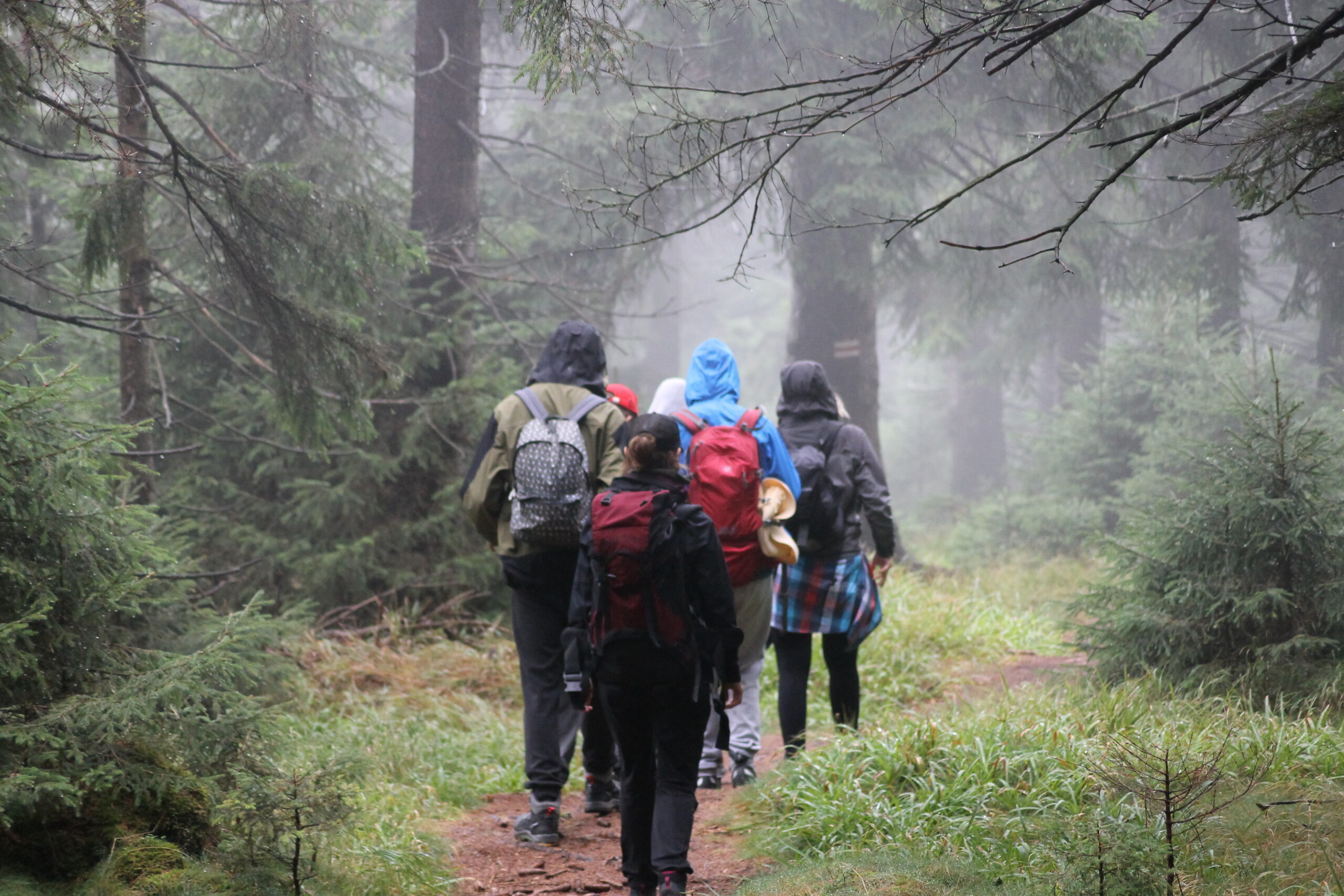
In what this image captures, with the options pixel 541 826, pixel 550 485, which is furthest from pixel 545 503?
pixel 541 826

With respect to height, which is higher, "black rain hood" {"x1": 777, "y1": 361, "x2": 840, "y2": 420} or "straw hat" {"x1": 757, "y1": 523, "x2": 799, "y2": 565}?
"black rain hood" {"x1": 777, "y1": 361, "x2": 840, "y2": 420}

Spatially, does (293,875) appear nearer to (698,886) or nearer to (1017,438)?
(698,886)

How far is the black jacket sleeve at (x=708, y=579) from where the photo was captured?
3.68 meters

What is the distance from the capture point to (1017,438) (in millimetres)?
19797

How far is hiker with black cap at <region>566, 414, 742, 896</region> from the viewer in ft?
11.9

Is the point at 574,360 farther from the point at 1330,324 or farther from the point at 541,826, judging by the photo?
the point at 1330,324

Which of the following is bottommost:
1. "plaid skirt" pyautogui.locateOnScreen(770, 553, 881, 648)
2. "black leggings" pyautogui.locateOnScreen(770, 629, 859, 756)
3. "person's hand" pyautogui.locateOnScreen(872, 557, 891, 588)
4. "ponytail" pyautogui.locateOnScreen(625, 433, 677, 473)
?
"black leggings" pyautogui.locateOnScreen(770, 629, 859, 756)

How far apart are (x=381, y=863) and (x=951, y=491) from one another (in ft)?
70.9

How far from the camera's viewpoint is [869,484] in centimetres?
545

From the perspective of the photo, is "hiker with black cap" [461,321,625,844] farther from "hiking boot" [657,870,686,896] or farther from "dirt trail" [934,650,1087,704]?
"dirt trail" [934,650,1087,704]

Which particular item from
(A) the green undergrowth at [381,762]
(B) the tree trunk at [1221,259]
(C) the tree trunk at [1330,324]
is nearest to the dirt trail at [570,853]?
(A) the green undergrowth at [381,762]

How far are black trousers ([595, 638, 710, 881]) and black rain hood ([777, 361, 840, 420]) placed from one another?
86.4 inches

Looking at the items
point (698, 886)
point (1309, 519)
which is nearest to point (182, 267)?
point (698, 886)

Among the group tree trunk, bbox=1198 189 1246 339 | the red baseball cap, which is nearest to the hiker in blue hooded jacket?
the red baseball cap
